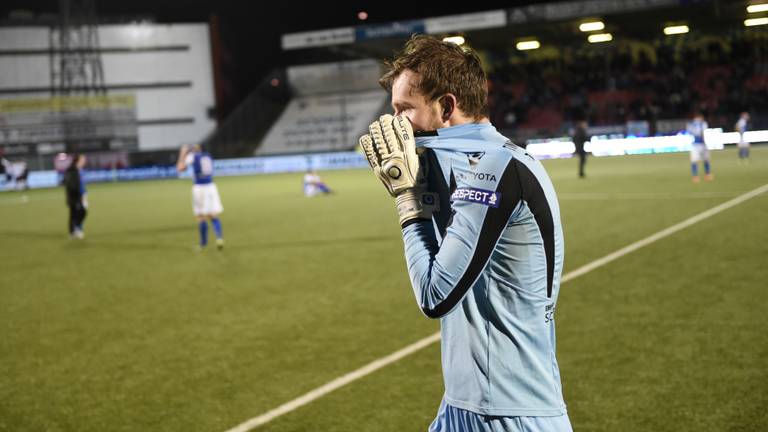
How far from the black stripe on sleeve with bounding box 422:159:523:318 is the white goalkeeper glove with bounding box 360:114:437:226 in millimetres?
209

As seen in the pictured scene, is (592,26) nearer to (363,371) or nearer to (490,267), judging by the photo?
(363,371)

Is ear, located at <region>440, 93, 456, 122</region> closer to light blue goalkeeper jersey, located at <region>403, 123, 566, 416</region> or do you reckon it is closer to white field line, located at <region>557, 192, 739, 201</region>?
light blue goalkeeper jersey, located at <region>403, 123, 566, 416</region>

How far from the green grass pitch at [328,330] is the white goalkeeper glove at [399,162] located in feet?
10.7

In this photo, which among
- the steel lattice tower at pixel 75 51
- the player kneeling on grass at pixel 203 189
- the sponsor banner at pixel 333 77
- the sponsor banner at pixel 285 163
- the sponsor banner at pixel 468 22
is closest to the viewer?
the player kneeling on grass at pixel 203 189

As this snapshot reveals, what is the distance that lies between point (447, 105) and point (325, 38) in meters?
41.8

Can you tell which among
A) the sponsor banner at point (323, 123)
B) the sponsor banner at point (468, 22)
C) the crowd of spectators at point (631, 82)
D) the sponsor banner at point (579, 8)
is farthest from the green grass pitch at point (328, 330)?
the sponsor banner at point (323, 123)

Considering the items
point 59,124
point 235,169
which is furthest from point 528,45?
point 59,124

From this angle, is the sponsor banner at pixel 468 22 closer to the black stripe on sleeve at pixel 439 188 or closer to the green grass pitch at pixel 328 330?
the green grass pitch at pixel 328 330

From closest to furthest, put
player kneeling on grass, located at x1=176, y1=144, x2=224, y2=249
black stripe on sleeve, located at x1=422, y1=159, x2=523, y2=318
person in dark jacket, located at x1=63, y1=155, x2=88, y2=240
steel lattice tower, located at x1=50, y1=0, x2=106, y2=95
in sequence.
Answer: black stripe on sleeve, located at x1=422, y1=159, x2=523, y2=318 → player kneeling on grass, located at x1=176, y1=144, x2=224, y2=249 → person in dark jacket, located at x1=63, y1=155, x2=88, y2=240 → steel lattice tower, located at x1=50, y1=0, x2=106, y2=95

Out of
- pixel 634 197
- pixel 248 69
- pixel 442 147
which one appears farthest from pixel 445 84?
pixel 248 69

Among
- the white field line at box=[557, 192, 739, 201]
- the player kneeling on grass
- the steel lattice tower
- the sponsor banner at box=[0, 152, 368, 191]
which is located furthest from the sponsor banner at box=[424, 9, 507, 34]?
the steel lattice tower

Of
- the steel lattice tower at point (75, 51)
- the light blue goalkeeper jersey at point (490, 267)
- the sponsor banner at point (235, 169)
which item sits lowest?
the light blue goalkeeper jersey at point (490, 267)

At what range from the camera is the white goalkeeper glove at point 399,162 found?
6.76 feet

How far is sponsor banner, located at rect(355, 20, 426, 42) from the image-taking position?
129ft
